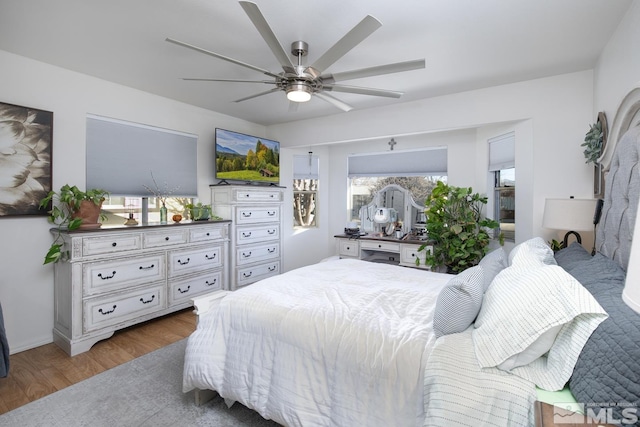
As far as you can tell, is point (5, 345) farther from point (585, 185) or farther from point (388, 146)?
point (585, 185)

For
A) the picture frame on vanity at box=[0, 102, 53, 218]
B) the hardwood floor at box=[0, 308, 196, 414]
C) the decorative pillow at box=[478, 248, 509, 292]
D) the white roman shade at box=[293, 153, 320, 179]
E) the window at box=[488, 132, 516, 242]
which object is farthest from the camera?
the white roman shade at box=[293, 153, 320, 179]

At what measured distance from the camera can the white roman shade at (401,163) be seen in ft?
14.5

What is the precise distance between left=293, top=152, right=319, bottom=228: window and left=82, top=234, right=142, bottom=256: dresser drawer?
2.66m

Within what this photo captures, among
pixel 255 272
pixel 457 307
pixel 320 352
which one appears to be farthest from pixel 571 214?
pixel 255 272

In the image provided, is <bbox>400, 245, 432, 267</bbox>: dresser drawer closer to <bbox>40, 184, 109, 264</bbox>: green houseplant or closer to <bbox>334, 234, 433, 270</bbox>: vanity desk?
<bbox>334, 234, 433, 270</bbox>: vanity desk

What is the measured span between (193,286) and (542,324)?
342 centimetres

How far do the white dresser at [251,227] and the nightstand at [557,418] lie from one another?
11.8 ft

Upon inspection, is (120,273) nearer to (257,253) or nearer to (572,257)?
(257,253)

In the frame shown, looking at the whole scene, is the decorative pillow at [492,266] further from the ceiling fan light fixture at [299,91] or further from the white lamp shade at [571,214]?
the ceiling fan light fixture at [299,91]

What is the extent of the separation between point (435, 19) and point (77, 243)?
336cm

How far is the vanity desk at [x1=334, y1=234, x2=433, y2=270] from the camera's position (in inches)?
157

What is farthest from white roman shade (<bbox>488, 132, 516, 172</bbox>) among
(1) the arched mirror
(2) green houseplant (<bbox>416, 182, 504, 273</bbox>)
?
(1) the arched mirror

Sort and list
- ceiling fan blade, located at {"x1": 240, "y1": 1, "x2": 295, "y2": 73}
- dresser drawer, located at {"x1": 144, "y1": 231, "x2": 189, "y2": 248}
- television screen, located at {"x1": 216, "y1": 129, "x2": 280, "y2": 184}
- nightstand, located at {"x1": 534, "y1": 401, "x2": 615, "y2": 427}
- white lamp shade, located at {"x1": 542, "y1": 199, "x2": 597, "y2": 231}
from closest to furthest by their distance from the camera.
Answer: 1. nightstand, located at {"x1": 534, "y1": 401, "x2": 615, "y2": 427}
2. ceiling fan blade, located at {"x1": 240, "y1": 1, "x2": 295, "y2": 73}
3. white lamp shade, located at {"x1": 542, "y1": 199, "x2": 597, "y2": 231}
4. dresser drawer, located at {"x1": 144, "y1": 231, "x2": 189, "y2": 248}
5. television screen, located at {"x1": 216, "y1": 129, "x2": 280, "y2": 184}

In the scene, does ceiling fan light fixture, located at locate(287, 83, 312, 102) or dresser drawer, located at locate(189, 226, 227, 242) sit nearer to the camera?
ceiling fan light fixture, located at locate(287, 83, 312, 102)
